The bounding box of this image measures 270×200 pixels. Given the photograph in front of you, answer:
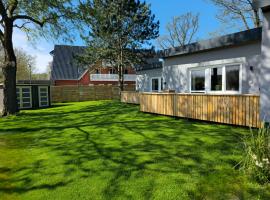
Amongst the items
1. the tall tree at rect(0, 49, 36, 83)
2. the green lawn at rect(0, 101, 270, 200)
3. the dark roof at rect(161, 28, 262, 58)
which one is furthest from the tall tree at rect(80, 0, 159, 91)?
the tall tree at rect(0, 49, 36, 83)

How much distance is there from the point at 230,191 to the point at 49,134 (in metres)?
6.66

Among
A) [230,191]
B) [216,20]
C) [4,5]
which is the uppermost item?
[216,20]

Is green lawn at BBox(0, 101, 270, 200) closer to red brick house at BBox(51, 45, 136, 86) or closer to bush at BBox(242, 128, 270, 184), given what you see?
bush at BBox(242, 128, 270, 184)

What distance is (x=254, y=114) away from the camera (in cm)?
795

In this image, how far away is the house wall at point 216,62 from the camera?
10000 mm

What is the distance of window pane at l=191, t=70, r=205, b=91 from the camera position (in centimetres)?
1246

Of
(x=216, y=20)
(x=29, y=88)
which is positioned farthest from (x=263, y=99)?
(x=216, y=20)

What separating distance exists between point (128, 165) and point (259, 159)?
2.45m

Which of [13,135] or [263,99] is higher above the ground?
[263,99]

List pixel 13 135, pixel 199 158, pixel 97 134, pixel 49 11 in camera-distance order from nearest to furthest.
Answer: pixel 199 158 < pixel 97 134 < pixel 13 135 < pixel 49 11

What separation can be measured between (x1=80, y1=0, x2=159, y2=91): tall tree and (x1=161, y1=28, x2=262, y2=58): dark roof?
36.5ft

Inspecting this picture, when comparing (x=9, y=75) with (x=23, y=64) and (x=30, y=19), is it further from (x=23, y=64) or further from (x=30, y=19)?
(x=23, y=64)

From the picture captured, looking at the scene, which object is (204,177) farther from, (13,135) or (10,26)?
(10,26)

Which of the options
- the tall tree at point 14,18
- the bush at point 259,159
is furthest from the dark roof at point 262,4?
the tall tree at point 14,18
